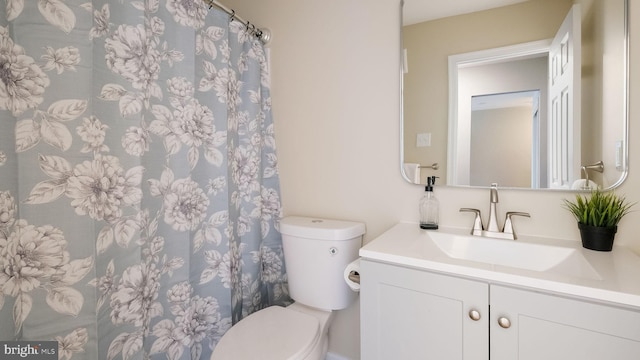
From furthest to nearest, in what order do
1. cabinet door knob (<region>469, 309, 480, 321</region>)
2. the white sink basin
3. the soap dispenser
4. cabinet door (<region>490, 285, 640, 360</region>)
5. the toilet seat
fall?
the soap dispenser < the toilet seat < the white sink basin < cabinet door knob (<region>469, 309, 480, 321</region>) < cabinet door (<region>490, 285, 640, 360</region>)

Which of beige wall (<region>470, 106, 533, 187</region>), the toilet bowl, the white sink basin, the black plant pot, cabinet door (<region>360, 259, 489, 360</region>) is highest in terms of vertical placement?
beige wall (<region>470, 106, 533, 187</region>)

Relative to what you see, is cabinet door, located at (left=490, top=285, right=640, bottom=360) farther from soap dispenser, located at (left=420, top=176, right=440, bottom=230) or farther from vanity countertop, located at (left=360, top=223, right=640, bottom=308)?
soap dispenser, located at (left=420, top=176, right=440, bottom=230)

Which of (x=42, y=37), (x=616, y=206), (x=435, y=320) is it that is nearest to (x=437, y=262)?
(x=435, y=320)

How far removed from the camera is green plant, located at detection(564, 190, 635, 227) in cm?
88

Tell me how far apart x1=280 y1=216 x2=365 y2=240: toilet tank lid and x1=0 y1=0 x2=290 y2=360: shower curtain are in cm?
30

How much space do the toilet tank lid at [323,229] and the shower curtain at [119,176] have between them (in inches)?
11.7

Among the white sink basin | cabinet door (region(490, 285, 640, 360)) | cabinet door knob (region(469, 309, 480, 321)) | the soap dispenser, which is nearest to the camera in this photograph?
cabinet door (region(490, 285, 640, 360))

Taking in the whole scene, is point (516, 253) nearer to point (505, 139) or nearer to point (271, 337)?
point (505, 139)

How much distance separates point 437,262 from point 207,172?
0.98 metres

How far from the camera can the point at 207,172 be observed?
1216mm

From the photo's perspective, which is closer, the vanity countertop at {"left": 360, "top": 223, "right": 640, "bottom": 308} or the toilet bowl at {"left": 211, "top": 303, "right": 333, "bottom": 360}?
the vanity countertop at {"left": 360, "top": 223, "right": 640, "bottom": 308}

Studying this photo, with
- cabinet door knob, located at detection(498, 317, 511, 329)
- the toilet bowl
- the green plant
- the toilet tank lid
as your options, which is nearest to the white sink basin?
the green plant

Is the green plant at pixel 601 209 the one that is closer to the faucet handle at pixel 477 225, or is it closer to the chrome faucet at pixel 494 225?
the chrome faucet at pixel 494 225

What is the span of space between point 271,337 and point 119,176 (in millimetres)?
811
